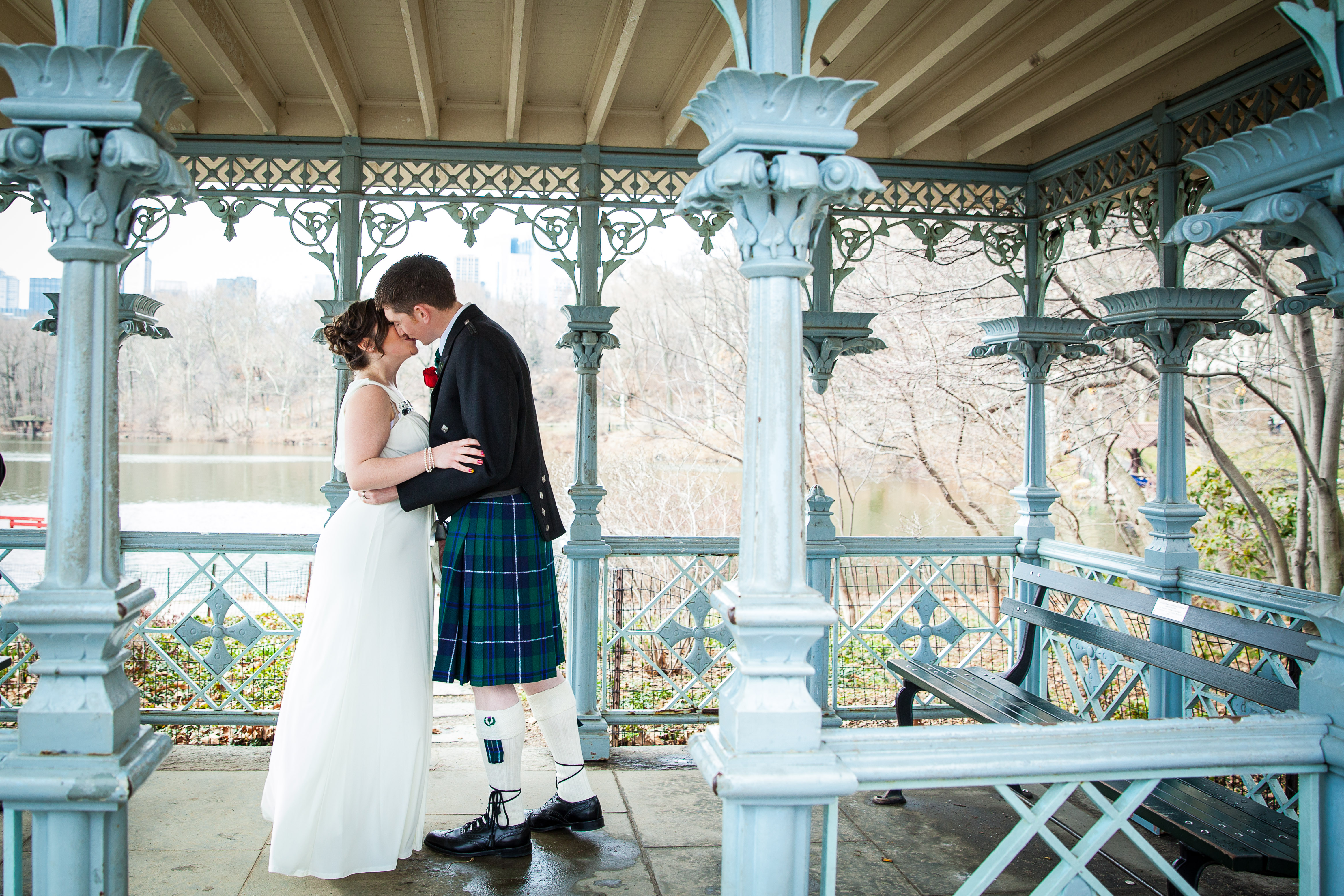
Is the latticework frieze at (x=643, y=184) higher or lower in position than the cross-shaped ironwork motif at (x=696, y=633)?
higher

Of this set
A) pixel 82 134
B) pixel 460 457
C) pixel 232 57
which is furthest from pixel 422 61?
pixel 82 134

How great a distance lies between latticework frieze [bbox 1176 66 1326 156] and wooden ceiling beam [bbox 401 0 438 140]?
3195 mm

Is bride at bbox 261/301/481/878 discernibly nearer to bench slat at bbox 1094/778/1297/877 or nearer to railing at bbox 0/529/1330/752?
railing at bbox 0/529/1330/752

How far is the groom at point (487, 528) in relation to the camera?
288 cm

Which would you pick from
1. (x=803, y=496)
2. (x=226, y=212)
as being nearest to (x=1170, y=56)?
(x=803, y=496)

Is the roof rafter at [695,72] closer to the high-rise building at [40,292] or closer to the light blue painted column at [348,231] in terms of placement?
the light blue painted column at [348,231]

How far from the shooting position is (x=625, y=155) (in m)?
5.13

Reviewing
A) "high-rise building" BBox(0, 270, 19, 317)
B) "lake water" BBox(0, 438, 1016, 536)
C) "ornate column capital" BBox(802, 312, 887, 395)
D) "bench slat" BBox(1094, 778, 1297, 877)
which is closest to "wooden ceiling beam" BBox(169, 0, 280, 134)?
"ornate column capital" BBox(802, 312, 887, 395)

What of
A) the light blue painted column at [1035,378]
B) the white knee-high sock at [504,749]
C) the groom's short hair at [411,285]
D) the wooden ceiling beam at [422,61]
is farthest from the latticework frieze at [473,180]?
the white knee-high sock at [504,749]

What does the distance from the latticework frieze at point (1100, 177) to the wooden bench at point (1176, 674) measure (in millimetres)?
2078

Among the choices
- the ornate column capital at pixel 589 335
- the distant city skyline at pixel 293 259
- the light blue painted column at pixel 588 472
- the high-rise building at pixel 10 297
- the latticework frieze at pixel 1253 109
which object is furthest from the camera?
the distant city skyline at pixel 293 259

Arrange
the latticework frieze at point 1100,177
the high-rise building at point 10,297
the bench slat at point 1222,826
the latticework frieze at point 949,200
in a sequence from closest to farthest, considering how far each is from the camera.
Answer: the bench slat at point 1222,826, the latticework frieze at point 1100,177, the latticework frieze at point 949,200, the high-rise building at point 10,297

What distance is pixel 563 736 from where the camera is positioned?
314cm

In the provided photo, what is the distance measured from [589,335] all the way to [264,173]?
6.74ft
